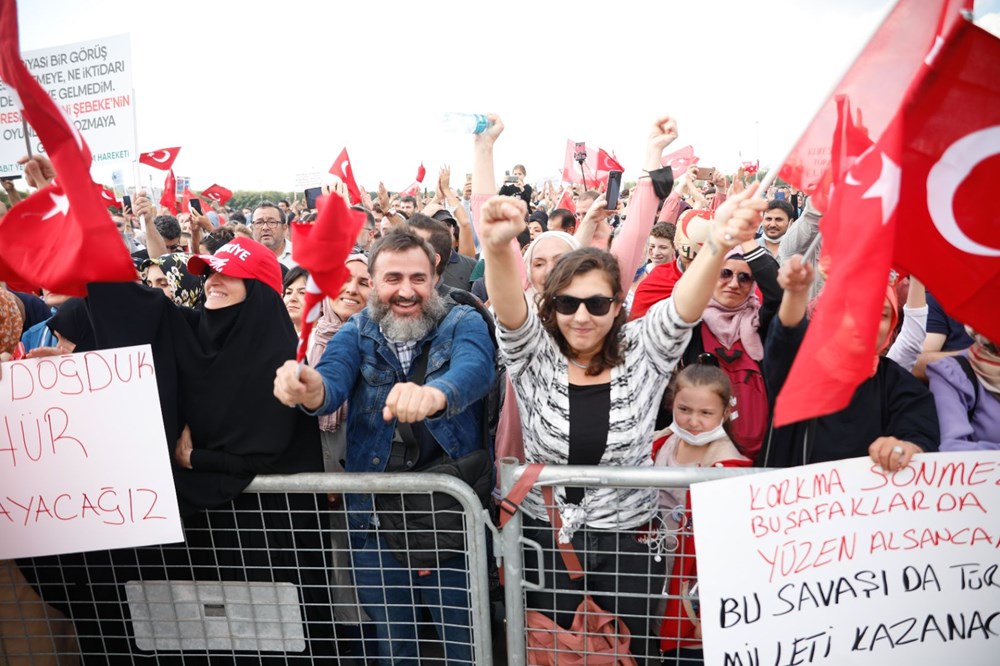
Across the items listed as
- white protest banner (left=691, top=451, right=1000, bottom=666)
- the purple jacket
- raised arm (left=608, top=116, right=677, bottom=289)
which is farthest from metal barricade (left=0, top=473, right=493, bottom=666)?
the purple jacket

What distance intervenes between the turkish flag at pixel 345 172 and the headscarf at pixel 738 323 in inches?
241

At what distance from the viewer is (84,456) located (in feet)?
6.63

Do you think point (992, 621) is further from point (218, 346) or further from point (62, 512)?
point (62, 512)

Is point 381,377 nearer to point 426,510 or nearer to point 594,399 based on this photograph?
point 426,510

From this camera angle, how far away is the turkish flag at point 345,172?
8.29m

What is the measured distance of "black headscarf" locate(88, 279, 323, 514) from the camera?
7.00 ft

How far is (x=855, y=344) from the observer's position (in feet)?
5.16

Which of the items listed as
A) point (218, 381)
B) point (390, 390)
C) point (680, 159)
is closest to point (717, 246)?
point (390, 390)

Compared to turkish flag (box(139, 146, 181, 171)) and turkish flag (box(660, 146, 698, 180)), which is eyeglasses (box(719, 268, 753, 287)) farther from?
turkish flag (box(139, 146, 181, 171))

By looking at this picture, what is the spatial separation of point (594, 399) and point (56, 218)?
1.92m

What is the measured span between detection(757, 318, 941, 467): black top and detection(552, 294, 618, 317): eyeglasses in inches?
22.8

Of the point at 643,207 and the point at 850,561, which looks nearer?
the point at 850,561

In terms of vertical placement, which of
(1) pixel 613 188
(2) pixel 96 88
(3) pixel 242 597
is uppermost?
(2) pixel 96 88

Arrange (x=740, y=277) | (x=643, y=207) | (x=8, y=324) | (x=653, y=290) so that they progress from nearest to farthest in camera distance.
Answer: (x=8, y=324) < (x=643, y=207) < (x=740, y=277) < (x=653, y=290)
